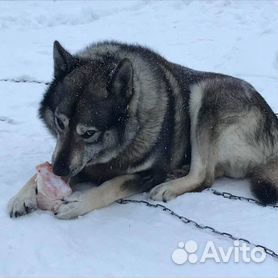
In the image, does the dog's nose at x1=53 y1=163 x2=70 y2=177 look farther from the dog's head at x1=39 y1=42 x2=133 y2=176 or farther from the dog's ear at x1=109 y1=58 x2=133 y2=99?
the dog's ear at x1=109 y1=58 x2=133 y2=99

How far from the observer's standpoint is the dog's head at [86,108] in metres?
3.25

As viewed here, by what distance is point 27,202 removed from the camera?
3.40 metres

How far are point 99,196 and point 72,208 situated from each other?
9.1 inches

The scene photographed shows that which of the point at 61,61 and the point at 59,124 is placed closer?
the point at 59,124

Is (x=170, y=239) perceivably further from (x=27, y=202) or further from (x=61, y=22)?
(x=61, y=22)

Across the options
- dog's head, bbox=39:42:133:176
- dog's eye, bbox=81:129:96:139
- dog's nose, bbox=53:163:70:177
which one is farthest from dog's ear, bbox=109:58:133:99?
dog's nose, bbox=53:163:70:177

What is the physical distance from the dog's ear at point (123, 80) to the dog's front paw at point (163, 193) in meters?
0.77

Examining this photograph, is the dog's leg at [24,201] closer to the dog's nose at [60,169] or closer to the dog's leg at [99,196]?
the dog's leg at [99,196]

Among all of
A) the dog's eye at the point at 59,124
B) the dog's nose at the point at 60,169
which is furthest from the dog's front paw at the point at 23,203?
the dog's eye at the point at 59,124

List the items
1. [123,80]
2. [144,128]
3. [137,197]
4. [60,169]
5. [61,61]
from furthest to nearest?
[137,197] → [144,128] → [61,61] → [123,80] → [60,169]

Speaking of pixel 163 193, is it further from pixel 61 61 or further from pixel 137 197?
pixel 61 61

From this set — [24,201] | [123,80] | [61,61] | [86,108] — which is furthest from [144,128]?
[24,201]

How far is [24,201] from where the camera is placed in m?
3.39

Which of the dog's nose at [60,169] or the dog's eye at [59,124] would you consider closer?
the dog's nose at [60,169]
